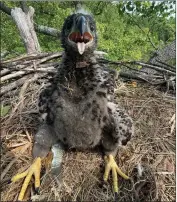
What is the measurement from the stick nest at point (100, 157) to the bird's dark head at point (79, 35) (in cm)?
91

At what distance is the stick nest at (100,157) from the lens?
10.7 ft

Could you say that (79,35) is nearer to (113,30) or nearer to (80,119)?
(80,119)

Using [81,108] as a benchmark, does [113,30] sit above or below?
above

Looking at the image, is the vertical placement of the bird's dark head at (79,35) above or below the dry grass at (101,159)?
above

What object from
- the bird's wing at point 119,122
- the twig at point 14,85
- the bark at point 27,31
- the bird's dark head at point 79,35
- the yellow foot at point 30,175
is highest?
the bark at point 27,31

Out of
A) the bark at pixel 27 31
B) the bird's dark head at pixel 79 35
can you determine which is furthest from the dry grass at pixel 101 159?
the bark at pixel 27 31

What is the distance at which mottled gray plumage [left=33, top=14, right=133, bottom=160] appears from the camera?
11.1 ft

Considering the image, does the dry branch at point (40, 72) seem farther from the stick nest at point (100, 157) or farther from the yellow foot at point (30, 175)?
the yellow foot at point (30, 175)

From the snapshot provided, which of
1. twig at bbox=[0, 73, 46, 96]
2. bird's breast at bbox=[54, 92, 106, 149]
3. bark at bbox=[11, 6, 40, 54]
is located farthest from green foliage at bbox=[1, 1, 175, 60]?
bird's breast at bbox=[54, 92, 106, 149]

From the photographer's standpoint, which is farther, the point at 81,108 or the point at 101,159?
the point at 101,159

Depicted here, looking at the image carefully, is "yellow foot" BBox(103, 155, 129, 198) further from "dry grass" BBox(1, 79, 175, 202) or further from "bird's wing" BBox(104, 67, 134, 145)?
"bird's wing" BBox(104, 67, 134, 145)

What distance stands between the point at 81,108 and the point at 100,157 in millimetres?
536

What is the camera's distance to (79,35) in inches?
130

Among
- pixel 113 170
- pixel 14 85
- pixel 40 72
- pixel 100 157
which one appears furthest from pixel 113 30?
pixel 113 170
